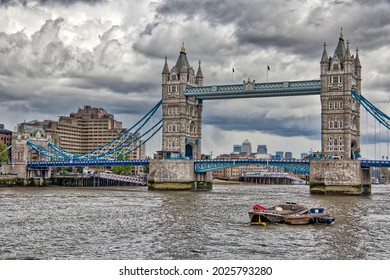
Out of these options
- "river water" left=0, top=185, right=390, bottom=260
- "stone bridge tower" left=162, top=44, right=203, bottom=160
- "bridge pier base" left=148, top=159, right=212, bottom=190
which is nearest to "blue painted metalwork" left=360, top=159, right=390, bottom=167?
"bridge pier base" left=148, top=159, right=212, bottom=190

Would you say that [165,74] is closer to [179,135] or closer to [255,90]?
[179,135]

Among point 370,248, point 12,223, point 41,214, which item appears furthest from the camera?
point 41,214

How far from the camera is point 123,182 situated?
143000 mm

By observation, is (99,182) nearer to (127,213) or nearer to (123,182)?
(123,182)

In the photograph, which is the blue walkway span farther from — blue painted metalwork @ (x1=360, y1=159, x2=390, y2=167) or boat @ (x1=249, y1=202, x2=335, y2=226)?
boat @ (x1=249, y1=202, x2=335, y2=226)

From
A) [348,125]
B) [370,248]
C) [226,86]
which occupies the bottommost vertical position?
[370,248]

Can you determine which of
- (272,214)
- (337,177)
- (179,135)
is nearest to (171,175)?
(179,135)

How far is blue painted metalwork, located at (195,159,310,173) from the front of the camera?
318ft

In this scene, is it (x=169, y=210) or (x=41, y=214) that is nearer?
(x=41, y=214)

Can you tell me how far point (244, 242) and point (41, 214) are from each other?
Result: 75.4 feet

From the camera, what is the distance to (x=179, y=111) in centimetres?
10962

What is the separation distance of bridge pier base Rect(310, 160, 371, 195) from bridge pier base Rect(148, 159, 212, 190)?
73.6ft

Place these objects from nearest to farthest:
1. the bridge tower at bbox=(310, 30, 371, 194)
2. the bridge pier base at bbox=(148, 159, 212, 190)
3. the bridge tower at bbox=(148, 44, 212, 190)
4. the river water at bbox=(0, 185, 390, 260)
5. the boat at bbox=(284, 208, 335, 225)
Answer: the river water at bbox=(0, 185, 390, 260), the boat at bbox=(284, 208, 335, 225), the bridge tower at bbox=(310, 30, 371, 194), the bridge pier base at bbox=(148, 159, 212, 190), the bridge tower at bbox=(148, 44, 212, 190)
